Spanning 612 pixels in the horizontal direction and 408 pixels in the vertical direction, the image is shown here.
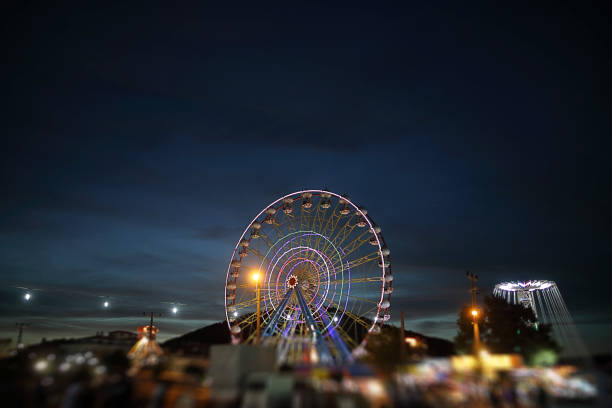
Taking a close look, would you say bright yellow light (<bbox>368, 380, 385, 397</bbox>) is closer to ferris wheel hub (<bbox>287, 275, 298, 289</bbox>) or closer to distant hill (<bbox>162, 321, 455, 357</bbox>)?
ferris wheel hub (<bbox>287, 275, 298, 289</bbox>)

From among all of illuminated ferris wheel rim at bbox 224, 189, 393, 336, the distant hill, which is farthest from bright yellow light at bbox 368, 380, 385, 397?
the distant hill

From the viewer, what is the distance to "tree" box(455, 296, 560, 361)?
35.3 meters

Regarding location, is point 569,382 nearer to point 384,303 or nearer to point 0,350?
point 384,303

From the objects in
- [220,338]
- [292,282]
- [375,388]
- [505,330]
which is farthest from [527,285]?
[220,338]

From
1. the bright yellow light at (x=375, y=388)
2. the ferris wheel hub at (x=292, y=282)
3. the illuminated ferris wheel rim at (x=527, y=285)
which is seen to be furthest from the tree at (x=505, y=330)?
the bright yellow light at (x=375, y=388)

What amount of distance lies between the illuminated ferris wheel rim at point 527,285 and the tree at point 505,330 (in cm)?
255

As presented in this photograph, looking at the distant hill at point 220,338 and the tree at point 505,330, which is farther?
the distant hill at point 220,338

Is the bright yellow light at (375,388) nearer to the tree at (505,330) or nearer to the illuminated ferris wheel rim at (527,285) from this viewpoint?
the tree at (505,330)

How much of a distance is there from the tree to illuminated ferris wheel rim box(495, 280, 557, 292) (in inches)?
100

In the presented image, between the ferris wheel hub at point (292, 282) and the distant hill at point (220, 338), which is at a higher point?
the ferris wheel hub at point (292, 282)

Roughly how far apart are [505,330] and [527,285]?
7.82 m

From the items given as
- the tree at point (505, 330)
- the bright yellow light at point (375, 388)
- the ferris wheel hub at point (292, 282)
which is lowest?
the bright yellow light at point (375, 388)

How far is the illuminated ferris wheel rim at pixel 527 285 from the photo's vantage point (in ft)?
143

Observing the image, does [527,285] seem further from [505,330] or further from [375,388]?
[375,388]
